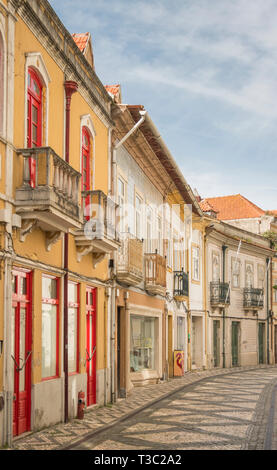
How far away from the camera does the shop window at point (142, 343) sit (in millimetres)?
19266

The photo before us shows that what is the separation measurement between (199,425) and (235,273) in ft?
76.8

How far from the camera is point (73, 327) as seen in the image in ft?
42.8

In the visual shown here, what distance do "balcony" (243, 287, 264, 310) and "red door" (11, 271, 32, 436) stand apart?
25754mm

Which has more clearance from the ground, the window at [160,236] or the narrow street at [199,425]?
the window at [160,236]

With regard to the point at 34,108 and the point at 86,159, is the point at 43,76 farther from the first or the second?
the point at 86,159

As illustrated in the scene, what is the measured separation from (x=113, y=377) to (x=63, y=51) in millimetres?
7450

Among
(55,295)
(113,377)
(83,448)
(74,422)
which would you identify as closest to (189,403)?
(113,377)

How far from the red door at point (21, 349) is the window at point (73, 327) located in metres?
2.31

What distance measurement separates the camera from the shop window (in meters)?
19.3

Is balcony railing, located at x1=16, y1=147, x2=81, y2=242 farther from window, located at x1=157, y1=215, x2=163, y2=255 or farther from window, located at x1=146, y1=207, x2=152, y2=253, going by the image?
window, located at x1=157, y1=215, x2=163, y2=255

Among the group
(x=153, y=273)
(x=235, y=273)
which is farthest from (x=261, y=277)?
(x=153, y=273)

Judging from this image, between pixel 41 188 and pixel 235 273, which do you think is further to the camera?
pixel 235 273

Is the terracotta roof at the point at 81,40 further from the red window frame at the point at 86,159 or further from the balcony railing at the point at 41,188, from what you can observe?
the balcony railing at the point at 41,188

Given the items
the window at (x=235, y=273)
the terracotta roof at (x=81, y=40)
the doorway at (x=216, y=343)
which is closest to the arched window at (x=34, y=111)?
the terracotta roof at (x=81, y=40)
